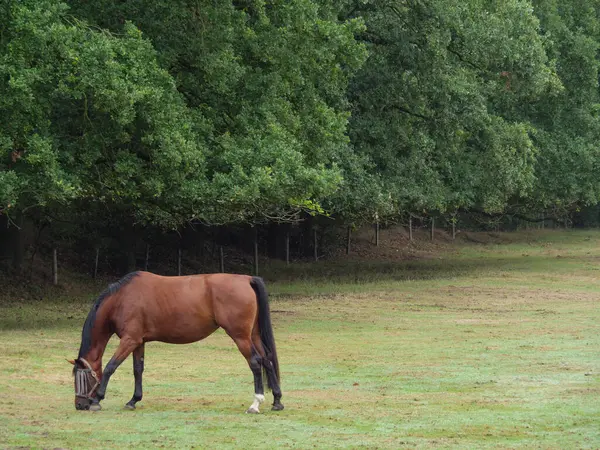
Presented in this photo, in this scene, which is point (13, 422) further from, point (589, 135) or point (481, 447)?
point (589, 135)

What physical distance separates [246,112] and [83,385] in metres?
13.8

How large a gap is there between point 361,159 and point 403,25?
187 inches

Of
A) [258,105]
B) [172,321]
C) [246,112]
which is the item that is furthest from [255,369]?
[258,105]

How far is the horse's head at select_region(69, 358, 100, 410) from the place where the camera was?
42.2 feet

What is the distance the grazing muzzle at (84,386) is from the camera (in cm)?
1285

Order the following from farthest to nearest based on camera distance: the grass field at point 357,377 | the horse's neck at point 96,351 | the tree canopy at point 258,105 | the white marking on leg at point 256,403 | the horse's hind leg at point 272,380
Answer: the tree canopy at point 258,105 → the horse's neck at point 96,351 → the horse's hind leg at point 272,380 → the white marking on leg at point 256,403 → the grass field at point 357,377

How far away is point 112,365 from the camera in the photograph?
13.0m

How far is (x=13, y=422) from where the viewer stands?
12.1 metres

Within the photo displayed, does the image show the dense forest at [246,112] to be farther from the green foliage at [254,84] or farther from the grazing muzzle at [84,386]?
the grazing muzzle at [84,386]

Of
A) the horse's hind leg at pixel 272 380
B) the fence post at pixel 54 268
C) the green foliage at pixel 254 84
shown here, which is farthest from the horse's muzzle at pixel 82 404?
the fence post at pixel 54 268

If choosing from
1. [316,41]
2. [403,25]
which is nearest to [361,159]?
[403,25]

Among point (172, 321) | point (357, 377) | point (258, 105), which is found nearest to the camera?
point (172, 321)

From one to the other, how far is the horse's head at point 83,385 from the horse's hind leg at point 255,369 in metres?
1.88

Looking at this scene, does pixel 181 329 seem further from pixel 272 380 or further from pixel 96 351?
pixel 272 380
